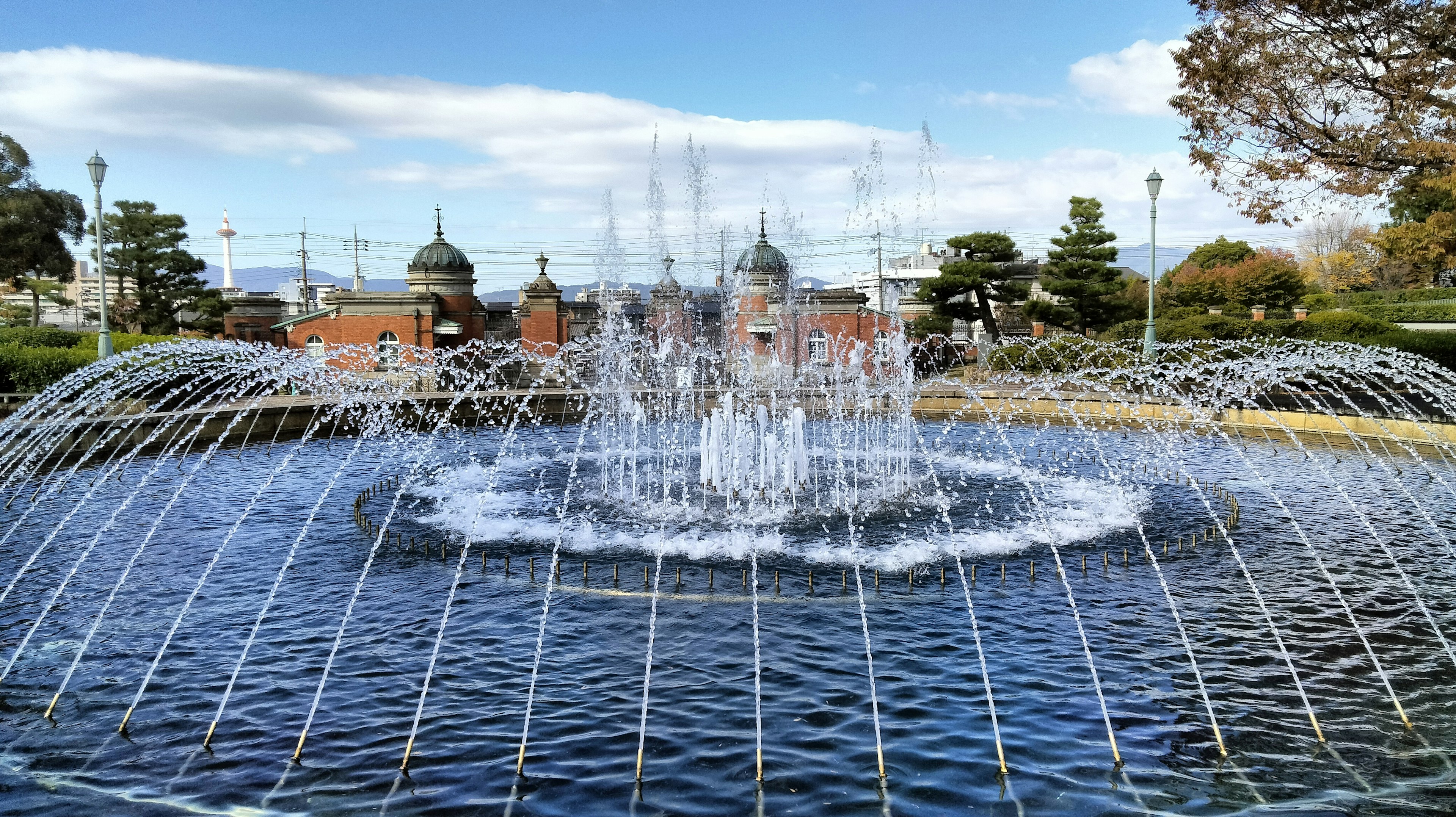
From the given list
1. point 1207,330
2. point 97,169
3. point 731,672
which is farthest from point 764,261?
point 731,672

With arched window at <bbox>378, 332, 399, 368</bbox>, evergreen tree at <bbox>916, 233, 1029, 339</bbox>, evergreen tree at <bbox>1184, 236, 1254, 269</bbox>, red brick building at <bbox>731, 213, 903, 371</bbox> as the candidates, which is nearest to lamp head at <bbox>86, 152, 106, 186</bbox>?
arched window at <bbox>378, 332, 399, 368</bbox>

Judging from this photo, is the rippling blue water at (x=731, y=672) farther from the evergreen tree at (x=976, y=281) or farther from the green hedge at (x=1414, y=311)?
the green hedge at (x=1414, y=311)

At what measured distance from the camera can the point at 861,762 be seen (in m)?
6.23

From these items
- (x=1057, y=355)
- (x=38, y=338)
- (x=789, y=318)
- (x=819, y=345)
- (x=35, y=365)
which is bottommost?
(x=1057, y=355)

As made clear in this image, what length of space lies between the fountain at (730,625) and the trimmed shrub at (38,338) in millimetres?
8066

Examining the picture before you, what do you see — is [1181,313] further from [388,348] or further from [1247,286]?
[388,348]

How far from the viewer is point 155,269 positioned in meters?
41.8

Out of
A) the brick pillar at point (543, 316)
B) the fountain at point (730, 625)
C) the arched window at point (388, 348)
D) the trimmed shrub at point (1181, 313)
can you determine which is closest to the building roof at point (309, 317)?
the arched window at point (388, 348)

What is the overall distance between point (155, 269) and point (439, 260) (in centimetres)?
1288

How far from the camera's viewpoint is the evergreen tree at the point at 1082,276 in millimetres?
39812

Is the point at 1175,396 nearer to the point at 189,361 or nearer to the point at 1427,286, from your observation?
the point at 189,361

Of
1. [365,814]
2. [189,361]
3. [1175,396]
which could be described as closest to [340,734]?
[365,814]

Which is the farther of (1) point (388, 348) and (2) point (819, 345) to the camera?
(2) point (819, 345)

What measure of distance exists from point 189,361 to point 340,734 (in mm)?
19166
